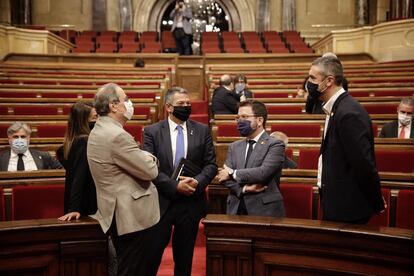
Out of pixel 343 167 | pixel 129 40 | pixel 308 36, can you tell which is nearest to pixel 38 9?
pixel 129 40

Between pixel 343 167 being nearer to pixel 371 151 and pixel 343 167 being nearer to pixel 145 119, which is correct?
pixel 371 151

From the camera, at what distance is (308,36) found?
13.1 m

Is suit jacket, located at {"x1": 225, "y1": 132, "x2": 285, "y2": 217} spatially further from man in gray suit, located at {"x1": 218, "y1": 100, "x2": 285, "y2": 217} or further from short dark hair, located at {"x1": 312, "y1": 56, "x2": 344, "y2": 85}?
short dark hair, located at {"x1": 312, "y1": 56, "x2": 344, "y2": 85}

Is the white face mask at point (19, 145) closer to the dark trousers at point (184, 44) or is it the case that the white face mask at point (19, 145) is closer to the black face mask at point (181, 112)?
the black face mask at point (181, 112)

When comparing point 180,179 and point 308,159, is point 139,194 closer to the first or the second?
point 180,179

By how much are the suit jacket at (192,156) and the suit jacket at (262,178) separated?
5.2 inches

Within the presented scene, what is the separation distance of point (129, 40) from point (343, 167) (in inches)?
405

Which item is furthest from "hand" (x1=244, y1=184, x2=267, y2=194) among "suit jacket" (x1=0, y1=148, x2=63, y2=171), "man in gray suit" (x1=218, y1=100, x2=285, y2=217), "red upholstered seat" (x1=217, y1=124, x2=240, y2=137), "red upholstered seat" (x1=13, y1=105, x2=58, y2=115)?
"red upholstered seat" (x1=13, y1=105, x2=58, y2=115)

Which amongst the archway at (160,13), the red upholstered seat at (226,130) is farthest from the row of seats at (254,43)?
the red upholstered seat at (226,130)

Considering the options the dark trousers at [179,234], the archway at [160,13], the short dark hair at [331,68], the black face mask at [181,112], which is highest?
the archway at [160,13]

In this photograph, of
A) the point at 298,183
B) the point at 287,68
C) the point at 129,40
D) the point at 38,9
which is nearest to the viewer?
the point at 298,183

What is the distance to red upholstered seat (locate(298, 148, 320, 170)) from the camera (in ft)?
11.0

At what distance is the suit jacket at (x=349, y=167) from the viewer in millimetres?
1728

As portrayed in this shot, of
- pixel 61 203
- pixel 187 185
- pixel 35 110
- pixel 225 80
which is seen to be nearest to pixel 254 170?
pixel 187 185
